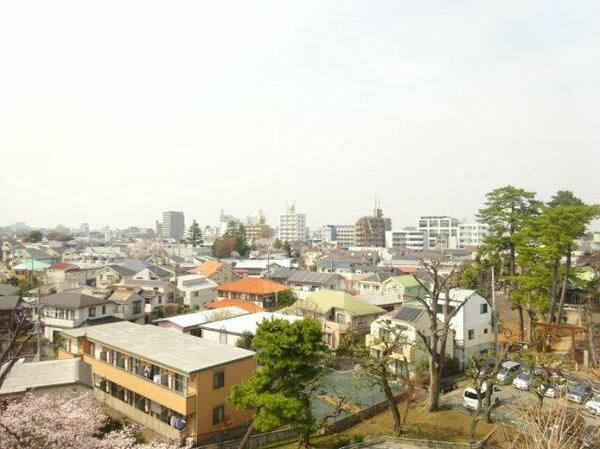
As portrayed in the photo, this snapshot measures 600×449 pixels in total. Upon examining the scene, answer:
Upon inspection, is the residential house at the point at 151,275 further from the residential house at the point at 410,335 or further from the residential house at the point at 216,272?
the residential house at the point at 410,335

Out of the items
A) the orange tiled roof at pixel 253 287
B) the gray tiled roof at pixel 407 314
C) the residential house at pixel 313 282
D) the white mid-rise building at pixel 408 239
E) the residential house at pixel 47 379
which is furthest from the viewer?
the white mid-rise building at pixel 408 239

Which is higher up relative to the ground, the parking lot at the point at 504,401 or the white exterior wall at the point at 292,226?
the white exterior wall at the point at 292,226

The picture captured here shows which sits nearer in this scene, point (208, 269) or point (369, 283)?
point (369, 283)

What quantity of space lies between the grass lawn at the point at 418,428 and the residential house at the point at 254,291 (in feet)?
73.5

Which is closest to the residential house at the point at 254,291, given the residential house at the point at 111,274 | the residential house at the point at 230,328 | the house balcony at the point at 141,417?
the residential house at the point at 230,328

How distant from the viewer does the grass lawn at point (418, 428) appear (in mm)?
16875

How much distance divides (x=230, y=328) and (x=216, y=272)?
27.2 m

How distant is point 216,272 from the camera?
182 feet

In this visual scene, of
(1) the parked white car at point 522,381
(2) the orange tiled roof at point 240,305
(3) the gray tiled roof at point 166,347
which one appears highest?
(3) the gray tiled roof at point 166,347

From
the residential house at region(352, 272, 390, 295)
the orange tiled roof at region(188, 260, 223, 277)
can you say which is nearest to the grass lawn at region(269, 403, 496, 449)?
the residential house at region(352, 272, 390, 295)

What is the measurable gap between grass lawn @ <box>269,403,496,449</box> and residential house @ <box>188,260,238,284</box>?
3796 centimetres

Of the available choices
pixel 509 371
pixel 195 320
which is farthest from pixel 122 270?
pixel 509 371

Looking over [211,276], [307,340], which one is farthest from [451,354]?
[211,276]

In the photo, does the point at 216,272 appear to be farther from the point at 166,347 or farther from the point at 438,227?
the point at 438,227
